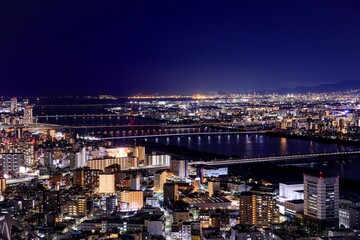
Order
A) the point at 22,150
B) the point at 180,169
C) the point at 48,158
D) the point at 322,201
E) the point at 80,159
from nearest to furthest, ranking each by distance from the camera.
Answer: the point at 322,201
the point at 180,169
the point at 80,159
the point at 48,158
the point at 22,150

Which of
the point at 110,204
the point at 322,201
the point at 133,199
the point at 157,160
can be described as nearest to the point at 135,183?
the point at 133,199

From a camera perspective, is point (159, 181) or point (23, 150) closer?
point (159, 181)


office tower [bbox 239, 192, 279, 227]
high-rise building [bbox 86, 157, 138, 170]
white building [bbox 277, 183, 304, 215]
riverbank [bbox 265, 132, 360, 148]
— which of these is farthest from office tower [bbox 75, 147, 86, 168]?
riverbank [bbox 265, 132, 360, 148]

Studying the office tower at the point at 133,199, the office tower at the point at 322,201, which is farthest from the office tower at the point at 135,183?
the office tower at the point at 322,201

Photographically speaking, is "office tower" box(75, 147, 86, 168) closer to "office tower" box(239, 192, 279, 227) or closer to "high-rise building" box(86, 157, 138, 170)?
"high-rise building" box(86, 157, 138, 170)

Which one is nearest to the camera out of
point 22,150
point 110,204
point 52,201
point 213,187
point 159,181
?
point 52,201

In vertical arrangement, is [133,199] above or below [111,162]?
below

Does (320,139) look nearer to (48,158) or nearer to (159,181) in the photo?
(48,158)
